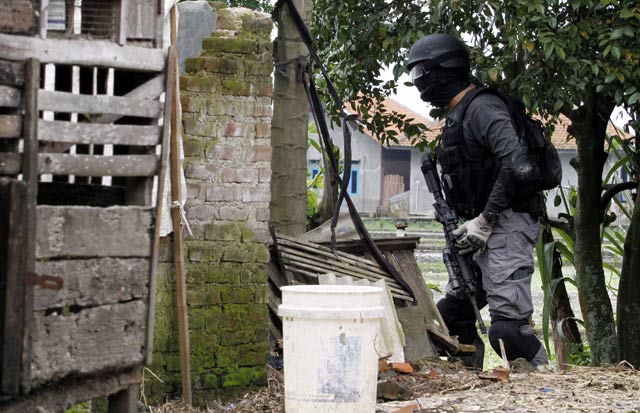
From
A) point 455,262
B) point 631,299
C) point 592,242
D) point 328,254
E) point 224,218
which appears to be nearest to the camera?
point 224,218

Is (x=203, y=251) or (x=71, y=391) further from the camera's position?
(x=203, y=251)

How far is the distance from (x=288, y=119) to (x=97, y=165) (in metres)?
2.92

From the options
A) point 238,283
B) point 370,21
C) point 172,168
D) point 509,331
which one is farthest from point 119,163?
point 370,21

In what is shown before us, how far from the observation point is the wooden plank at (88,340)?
3.86 m

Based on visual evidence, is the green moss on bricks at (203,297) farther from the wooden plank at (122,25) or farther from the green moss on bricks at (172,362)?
the wooden plank at (122,25)

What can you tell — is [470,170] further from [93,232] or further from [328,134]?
[93,232]

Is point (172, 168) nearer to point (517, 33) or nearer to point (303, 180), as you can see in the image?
point (303, 180)

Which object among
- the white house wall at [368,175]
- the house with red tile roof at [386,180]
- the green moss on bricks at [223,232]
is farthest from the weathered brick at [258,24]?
the white house wall at [368,175]

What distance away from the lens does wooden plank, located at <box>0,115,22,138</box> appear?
375 centimetres

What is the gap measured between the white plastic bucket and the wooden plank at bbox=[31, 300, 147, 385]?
871 millimetres

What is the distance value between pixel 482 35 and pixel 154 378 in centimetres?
330

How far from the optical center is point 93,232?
4.06 metres

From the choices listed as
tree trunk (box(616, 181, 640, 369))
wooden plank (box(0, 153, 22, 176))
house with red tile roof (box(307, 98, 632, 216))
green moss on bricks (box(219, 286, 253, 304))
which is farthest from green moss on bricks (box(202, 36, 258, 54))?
house with red tile roof (box(307, 98, 632, 216))

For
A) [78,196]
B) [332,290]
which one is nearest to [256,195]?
[332,290]
